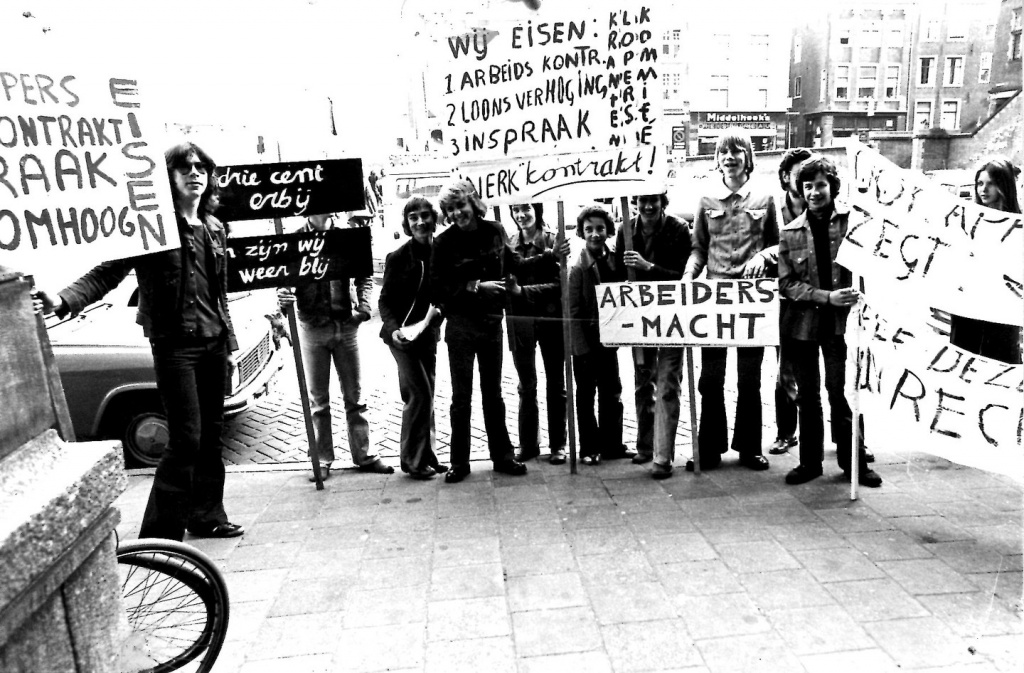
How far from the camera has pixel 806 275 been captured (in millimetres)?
4129

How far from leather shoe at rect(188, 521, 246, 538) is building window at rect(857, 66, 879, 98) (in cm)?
4750

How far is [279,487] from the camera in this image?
15.3 ft

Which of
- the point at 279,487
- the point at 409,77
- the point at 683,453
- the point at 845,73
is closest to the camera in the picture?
the point at 279,487

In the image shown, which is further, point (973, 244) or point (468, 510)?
point (468, 510)

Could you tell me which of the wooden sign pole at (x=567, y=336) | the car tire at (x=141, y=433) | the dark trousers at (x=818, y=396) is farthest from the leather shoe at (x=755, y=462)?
the car tire at (x=141, y=433)

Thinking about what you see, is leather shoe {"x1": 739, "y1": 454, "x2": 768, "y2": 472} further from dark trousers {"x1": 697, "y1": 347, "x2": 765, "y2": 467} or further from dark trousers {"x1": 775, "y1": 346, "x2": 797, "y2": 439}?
dark trousers {"x1": 775, "y1": 346, "x2": 797, "y2": 439}

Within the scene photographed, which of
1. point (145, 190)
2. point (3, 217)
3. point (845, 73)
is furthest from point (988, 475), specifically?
point (845, 73)

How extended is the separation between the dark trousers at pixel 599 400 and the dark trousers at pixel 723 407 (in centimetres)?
60

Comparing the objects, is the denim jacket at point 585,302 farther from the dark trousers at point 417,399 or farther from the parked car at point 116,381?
the parked car at point 116,381

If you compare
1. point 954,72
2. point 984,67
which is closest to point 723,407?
point 984,67

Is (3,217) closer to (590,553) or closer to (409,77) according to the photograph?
(590,553)

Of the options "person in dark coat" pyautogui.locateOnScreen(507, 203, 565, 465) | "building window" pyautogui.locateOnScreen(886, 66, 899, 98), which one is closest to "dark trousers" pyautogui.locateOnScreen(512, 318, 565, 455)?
"person in dark coat" pyautogui.locateOnScreen(507, 203, 565, 465)

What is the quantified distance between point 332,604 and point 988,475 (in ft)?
13.4

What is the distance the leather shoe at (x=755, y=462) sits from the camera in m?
4.57
